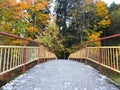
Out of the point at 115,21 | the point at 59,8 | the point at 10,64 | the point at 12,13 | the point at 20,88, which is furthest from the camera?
the point at 59,8

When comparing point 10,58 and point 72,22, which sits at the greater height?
point 72,22

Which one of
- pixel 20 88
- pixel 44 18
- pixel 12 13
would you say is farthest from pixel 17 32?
pixel 20 88

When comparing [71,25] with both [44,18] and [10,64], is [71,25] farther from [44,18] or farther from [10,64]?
[10,64]

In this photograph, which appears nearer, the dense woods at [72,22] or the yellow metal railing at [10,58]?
the yellow metal railing at [10,58]

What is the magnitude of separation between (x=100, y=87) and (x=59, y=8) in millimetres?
34955

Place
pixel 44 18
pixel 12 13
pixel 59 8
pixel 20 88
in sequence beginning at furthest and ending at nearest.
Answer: pixel 59 8 → pixel 44 18 → pixel 12 13 → pixel 20 88

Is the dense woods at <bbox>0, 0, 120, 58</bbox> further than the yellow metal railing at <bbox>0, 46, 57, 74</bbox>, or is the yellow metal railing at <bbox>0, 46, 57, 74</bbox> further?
the dense woods at <bbox>0, 0, 120, 58</bbox>

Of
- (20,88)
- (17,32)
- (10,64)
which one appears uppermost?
(17,32)

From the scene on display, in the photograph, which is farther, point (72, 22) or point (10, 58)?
point (72, 22)

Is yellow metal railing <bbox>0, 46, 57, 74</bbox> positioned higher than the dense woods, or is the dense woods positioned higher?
the dense woods

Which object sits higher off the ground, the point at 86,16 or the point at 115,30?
the point at 86,16

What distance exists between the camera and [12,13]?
1747 cm

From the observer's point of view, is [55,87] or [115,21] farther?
[115,21]

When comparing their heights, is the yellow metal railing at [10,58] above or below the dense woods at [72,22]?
below
